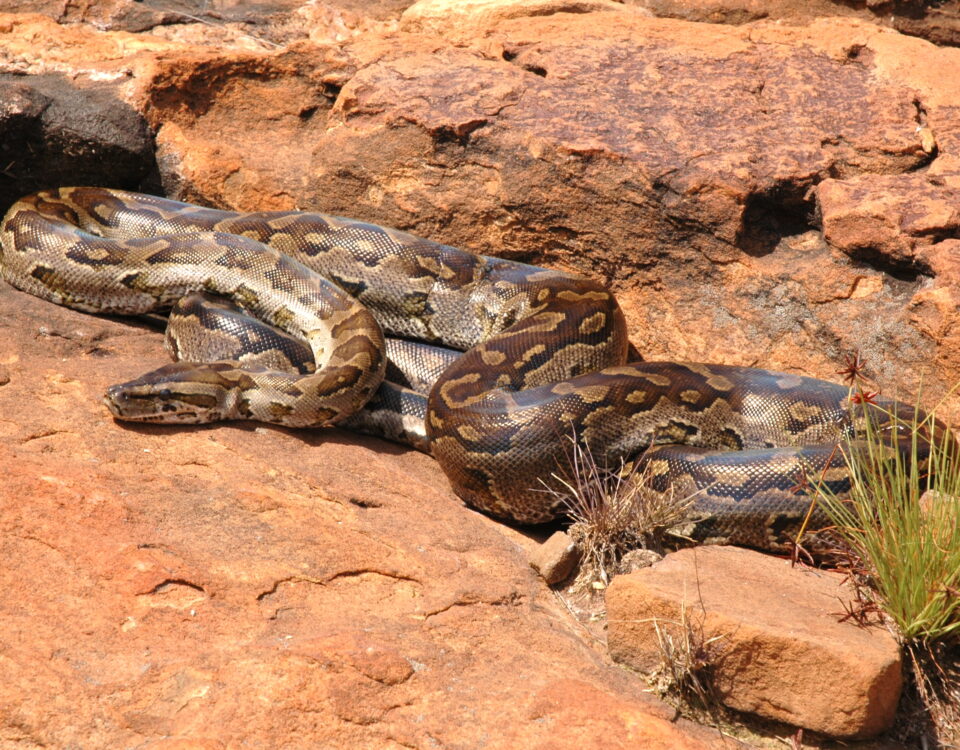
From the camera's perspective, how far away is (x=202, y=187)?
1001 centimetres

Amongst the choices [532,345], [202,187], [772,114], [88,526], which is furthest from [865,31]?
[88,526]

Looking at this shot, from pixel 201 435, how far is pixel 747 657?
410 cm

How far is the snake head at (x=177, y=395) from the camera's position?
261 inches

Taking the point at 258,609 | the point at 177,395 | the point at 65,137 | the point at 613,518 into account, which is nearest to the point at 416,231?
the point at 177,395

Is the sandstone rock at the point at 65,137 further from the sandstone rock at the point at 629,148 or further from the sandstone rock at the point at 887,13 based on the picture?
the sandstone rock at the point at 887,13

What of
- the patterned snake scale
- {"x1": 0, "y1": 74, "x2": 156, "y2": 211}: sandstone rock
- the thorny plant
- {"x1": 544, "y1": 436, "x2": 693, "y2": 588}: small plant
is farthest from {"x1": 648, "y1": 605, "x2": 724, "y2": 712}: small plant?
{"x1": 0, "y1": 74, "x2": 156, "y2": 211}: sandstone rock

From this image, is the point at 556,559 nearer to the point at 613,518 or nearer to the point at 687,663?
the point at 613,518

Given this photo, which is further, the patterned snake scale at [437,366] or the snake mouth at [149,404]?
the patterned snake scale at [437,366]

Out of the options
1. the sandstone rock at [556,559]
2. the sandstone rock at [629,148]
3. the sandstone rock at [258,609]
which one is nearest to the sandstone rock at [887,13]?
the sandstone rock at [629,148]

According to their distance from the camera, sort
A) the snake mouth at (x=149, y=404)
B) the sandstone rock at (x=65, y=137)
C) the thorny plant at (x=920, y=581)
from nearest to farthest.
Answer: the thorny plant at (x=920, y=581) < the snake mouth at (x=149, y=404) < the sandstone rock at (x=65, y=137)

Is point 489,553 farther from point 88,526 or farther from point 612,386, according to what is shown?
point 88,526

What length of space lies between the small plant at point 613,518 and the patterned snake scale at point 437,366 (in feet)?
0.98

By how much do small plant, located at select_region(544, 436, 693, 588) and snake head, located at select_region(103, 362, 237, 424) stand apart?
2.61 metres

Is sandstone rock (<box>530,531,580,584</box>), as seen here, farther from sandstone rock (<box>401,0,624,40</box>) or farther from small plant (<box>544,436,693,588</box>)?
sandstone rock (<box>401,0,624,40</box>)
